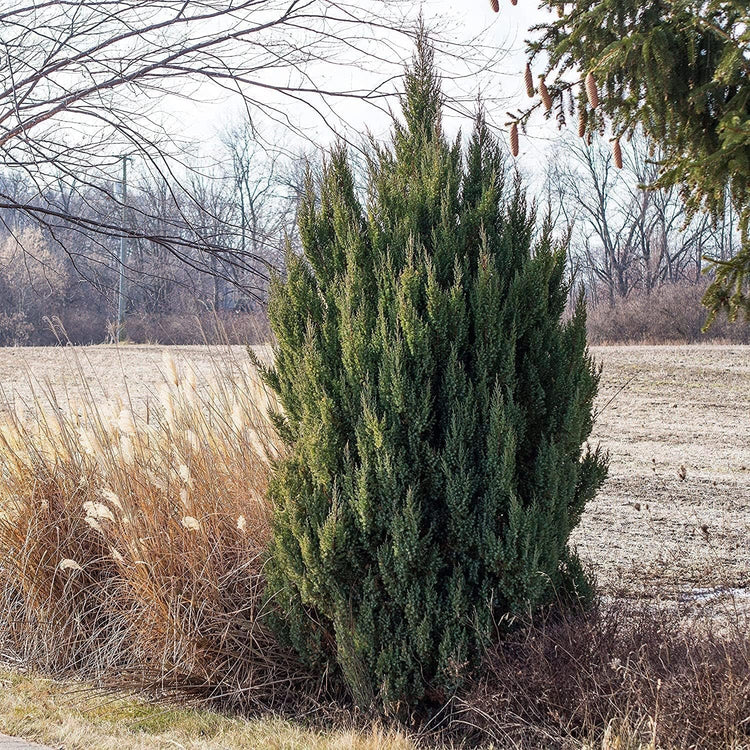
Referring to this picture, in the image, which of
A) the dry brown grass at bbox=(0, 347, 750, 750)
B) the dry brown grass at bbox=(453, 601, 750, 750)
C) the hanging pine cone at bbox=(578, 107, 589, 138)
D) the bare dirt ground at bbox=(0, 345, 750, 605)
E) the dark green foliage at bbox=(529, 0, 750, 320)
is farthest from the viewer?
the bare dirt ground at bbox=(0, 345, 750, 605)

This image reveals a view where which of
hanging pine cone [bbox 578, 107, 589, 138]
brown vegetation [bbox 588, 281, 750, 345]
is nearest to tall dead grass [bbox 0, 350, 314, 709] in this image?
hanging pine cone [bbox 578, 107, 589, 138]

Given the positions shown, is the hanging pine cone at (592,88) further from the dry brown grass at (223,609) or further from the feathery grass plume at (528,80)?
the dry brown grass at (223,609)

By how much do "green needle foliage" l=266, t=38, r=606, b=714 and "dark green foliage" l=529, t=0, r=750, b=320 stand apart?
975 mm

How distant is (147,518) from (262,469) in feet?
2.16

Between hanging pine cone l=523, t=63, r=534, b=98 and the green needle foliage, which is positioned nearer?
the green needle foliage

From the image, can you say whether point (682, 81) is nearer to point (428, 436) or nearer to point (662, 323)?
point (428, 436)

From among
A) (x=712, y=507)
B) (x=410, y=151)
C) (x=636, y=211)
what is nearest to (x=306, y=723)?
(x=410, y=151)

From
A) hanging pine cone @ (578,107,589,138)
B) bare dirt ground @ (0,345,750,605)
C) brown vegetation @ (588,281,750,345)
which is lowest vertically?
bare dirt ground @ (0,345,750,605)

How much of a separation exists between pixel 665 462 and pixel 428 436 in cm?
768

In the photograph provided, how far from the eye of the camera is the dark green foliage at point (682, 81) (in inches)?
147

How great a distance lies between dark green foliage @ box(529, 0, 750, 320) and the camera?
3742mm

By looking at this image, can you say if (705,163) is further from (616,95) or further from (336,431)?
(336,431)

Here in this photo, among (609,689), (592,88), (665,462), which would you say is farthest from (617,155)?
(665,462)

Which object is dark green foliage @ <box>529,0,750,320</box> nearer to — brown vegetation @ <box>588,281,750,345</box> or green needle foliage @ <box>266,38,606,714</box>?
green needle foliage @ <box>266,38,606,714</box>
